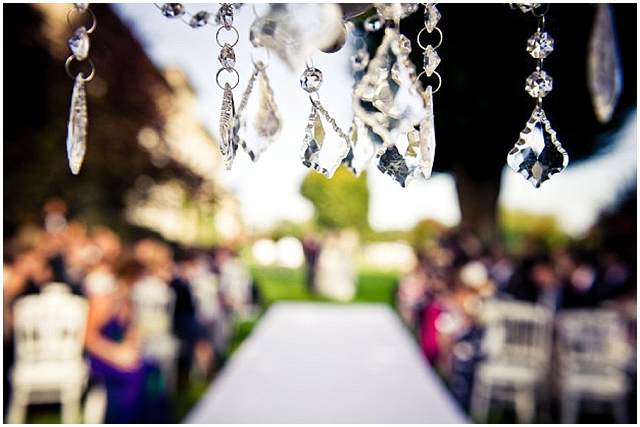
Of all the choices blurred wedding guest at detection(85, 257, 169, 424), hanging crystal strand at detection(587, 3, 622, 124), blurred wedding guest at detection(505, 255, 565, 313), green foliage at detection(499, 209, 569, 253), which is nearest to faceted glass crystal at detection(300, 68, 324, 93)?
hanging crystal strand at detection(587, 3, 622, 124)

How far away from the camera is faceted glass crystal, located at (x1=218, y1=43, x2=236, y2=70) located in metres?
0.79

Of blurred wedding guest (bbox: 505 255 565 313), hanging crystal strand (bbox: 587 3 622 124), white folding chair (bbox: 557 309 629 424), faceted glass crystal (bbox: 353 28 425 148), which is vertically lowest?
white folding chair (bbox: 557 309 629 424)

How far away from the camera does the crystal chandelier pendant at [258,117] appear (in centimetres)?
75

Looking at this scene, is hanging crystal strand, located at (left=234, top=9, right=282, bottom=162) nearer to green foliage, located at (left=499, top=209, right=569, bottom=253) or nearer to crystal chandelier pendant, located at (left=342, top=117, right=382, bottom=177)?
crystal chandelier pendant, located at (left=342, top=117, right=382, bottom=177)

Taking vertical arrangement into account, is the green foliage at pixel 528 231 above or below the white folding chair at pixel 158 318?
above

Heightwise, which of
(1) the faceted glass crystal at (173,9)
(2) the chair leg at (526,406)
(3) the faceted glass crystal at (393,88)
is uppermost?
(1) the faceted glass crystal at (173,9)

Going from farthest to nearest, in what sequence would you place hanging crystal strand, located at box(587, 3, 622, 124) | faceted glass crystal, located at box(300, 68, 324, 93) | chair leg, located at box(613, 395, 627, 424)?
chair leg, located at box(613, 395, 627, 424) < hanging crystal strand, located at box(587, 3, 622, 124) < faceted glass crystal, located at box(300, 68, 324, 93)

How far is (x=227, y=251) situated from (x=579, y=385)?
654cm

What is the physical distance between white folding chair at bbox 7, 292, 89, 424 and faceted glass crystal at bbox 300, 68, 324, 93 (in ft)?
11.3

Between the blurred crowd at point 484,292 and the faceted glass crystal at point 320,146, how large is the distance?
13.5ft

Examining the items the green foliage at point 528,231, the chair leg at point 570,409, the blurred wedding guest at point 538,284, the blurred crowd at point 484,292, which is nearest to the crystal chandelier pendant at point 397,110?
the chair leg at point 570,409

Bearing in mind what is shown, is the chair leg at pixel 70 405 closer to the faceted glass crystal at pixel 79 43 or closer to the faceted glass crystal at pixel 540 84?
the faceted glass crystal at pixel 79 43

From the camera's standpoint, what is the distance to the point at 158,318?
16.0ft

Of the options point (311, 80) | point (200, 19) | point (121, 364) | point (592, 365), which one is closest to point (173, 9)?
point (200, 19)
